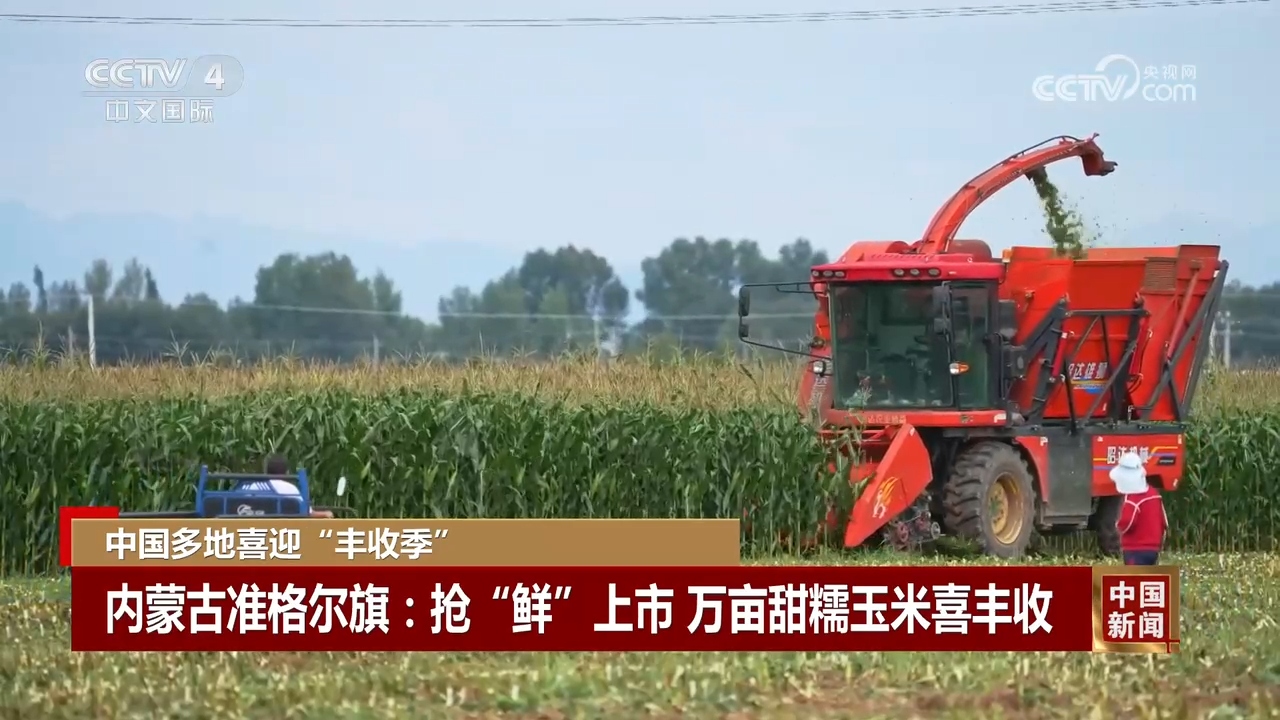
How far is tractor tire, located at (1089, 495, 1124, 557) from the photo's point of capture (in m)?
20.0

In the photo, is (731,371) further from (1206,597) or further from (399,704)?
(399,704)

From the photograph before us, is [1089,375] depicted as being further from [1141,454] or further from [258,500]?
[258,500]

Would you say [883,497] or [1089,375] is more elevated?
[1089,375]

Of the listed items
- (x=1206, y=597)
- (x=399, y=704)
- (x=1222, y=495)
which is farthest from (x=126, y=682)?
(x=1222, y=495)

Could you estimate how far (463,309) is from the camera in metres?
68.5

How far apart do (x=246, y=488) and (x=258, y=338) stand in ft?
159

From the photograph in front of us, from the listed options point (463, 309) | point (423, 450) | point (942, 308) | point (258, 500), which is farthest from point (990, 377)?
point (463, 309)

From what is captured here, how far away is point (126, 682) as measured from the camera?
9.57m

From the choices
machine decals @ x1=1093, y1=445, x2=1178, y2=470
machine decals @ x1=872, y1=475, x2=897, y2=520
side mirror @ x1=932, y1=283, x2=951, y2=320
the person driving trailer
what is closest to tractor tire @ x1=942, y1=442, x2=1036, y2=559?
machine decals @ x1=872, y1=475, x2=897, y2=520

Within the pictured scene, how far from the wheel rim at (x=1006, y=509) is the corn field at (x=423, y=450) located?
4.82 ft

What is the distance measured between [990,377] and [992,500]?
1193mm
